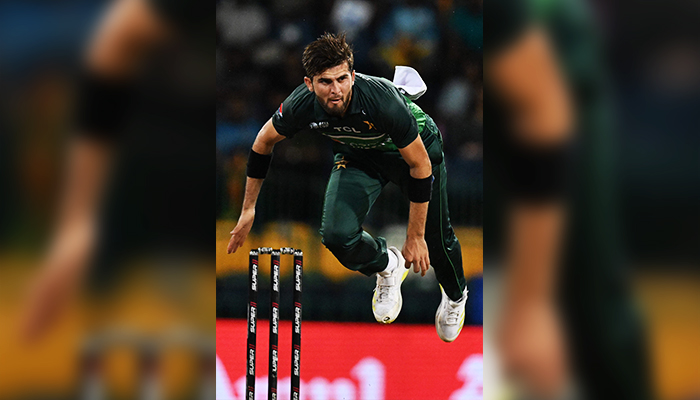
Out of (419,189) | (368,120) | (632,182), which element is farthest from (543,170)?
(368,120)

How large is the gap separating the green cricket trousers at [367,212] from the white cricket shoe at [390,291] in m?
0.06

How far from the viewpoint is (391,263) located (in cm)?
318

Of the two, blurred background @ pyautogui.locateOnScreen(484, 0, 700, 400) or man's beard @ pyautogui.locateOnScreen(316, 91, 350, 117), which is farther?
man's beard @ pyautogui.locateOnScreen(316, 91, 350, 117)

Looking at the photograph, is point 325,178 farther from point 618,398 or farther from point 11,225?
point 618,398

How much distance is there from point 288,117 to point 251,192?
45 cm

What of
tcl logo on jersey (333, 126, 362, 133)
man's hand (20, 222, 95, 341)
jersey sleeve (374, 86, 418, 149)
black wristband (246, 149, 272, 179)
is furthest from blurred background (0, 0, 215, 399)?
jersey sleeve (374, 86, 418, 149)

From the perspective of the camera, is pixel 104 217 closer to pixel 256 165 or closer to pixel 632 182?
pixel 256 165

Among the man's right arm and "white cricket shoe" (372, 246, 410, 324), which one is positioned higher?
the man's right arm

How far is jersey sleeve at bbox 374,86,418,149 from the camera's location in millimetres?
2932

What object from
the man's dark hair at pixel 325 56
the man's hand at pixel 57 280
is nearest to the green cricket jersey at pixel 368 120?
the man's dark hair at pixel 325 56

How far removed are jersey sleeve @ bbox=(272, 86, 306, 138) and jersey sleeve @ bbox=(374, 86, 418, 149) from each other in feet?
1.46

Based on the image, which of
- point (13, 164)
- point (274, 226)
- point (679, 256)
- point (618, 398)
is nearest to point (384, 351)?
point (274, 226)

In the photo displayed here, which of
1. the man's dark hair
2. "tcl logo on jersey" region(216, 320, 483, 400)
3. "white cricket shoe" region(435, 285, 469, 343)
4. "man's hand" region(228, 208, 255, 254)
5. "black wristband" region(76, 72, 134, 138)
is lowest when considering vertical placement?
"tcl logo on jersey" region(216, 320, 483, 400)

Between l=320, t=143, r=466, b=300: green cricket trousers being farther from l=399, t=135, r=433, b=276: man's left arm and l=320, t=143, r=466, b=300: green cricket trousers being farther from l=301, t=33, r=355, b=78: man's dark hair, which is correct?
l=301, t=33, r=355, b=78: man's dark hair
